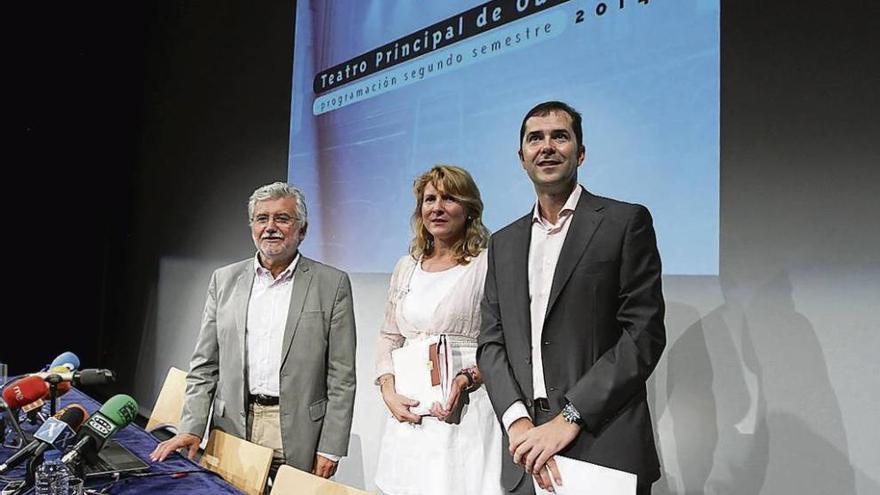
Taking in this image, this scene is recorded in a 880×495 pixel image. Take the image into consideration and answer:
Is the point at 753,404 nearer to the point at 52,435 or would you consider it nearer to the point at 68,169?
the point at 52,435

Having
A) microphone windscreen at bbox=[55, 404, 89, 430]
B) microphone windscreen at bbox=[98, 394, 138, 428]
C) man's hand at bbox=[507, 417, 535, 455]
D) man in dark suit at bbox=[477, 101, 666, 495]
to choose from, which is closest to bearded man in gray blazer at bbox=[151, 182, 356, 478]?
microphone windscreen at bbox=[55, 404, 89, 430]

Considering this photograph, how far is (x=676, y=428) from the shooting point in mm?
2506

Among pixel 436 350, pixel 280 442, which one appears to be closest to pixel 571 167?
pixel 436 350

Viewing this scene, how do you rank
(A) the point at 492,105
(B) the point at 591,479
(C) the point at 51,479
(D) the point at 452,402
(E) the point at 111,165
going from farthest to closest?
(E) the point at 111,165 < (A) the point at 492,105 < (D) the point at 452,402 < (B) the point at 591,479 < (C) the point at 51,479

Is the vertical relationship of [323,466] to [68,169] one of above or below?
below

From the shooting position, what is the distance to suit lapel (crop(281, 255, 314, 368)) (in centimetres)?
245

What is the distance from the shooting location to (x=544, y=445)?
5.77 feet

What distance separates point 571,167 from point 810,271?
0.85 meters

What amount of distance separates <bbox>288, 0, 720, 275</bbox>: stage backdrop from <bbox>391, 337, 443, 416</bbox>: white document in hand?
0.95 metres

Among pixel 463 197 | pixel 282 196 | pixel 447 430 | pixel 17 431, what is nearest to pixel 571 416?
pixel 447 430

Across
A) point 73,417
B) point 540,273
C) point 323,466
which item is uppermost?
point 540,273

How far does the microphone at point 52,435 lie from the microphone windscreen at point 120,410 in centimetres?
12

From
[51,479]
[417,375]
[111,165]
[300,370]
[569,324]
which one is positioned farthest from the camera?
[111,165]

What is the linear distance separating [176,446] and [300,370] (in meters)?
0.44
